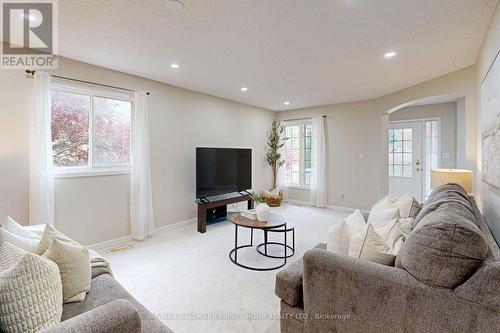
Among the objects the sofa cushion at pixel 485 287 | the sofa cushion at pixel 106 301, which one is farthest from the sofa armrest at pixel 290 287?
the sofa cushion at pixel 485 287

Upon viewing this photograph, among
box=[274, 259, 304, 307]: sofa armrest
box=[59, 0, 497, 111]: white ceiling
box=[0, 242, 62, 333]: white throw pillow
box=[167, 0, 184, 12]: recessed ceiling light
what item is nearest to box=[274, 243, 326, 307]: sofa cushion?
box=[274, 259, 304, 307]: sofa armrest

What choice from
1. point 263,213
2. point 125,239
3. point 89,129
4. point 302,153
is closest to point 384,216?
point 263,213

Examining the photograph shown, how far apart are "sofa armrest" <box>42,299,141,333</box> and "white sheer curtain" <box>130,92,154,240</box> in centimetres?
276

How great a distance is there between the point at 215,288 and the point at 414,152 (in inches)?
225

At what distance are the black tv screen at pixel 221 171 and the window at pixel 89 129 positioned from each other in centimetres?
114

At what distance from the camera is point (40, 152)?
8.89 ft

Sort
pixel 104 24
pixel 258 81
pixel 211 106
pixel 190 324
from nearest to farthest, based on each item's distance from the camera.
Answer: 1. pixel 190 324
2. pixel 104 24
3. pixel 258 81
4. pixel 211 106

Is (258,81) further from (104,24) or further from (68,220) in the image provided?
(68,220)

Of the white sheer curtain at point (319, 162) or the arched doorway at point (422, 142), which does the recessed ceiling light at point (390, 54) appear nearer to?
the arched doorway at point (422, 142)

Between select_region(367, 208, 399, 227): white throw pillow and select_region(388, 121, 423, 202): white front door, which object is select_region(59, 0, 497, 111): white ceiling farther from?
select_region(388, 121, 423, 202): white front door

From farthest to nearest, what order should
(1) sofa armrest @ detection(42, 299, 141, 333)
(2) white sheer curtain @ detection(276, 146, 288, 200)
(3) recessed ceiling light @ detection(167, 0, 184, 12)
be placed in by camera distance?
(2) white sheer curtain @ detection(276, 146, 288, 200)
(3) recessed ceiling light @ detection(167, 0, 184, 12)
(1) sofa armrest @ detection(42, 299, 141, 333)

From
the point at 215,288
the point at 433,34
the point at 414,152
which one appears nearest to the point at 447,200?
the point at 433,34

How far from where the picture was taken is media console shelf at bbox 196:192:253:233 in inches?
156

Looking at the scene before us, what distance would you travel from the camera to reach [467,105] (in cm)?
327
